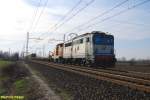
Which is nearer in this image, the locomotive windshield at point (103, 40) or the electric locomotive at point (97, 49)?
the electric locomotive at point (97, 49)

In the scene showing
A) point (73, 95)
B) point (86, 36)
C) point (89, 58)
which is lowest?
point (73, 95)

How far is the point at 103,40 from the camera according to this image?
97.9 ft

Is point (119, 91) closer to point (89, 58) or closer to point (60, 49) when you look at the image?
point (89, 58)

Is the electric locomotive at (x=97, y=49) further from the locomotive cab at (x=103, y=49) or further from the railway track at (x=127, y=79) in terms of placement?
the railway track at (x=127, y=79)

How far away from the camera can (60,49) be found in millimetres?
48156

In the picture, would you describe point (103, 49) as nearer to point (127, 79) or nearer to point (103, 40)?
point (103, 40)

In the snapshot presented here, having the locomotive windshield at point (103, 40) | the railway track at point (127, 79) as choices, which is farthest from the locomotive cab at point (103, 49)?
the railway track at point (127, 79)

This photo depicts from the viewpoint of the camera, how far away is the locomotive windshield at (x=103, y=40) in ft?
96.6

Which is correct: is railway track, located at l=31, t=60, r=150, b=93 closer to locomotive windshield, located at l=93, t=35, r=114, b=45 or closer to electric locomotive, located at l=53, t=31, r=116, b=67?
electric locomotive, located at l=53, t=31, r=116, b=67

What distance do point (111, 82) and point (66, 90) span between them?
2.73 m

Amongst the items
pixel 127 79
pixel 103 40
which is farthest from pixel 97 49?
pixel 127 79

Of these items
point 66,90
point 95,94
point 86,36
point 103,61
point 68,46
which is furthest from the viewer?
point 68,46

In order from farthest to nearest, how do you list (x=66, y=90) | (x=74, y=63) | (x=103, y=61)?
(x=74, y=63), (x=103, y=61), (x=66, y=90)

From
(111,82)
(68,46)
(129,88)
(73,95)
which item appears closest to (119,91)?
(129,88)
